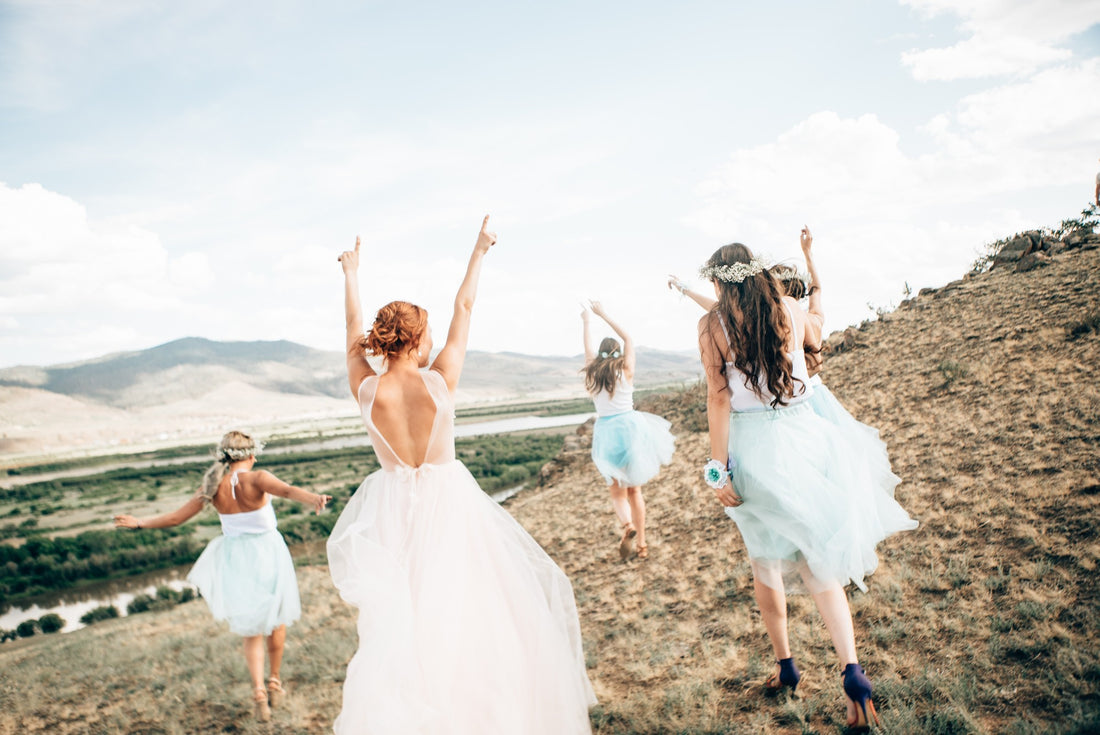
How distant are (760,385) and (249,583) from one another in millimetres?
4268

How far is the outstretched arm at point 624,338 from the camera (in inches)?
253

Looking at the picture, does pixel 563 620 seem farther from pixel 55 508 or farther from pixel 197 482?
pixel 197 482

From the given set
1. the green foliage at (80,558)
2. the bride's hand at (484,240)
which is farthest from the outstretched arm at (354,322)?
the green foliage at (80,558)

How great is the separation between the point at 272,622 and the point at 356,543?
2566 millimetres

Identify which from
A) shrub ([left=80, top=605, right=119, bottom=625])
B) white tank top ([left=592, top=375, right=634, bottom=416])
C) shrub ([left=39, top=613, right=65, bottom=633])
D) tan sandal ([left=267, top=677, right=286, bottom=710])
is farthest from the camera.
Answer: shrub ([left=80, top=605, right=119, bottom=625])

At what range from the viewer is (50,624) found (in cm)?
1739

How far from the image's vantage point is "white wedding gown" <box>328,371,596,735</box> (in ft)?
9.09

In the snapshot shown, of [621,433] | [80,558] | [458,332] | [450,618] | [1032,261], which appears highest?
[1032,261]

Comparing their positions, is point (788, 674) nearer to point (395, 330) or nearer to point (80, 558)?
point (395, 330)

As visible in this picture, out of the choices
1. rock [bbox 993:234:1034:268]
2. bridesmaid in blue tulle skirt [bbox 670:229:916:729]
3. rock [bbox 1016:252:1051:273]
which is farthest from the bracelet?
rock [bbox 993:234:1034:268]

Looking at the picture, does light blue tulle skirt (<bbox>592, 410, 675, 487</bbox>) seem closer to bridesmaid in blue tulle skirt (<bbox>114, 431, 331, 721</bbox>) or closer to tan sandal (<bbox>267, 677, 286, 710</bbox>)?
bridesmaid in blue tulle skirt (<bbox>114, 431, 331, 721</bbox>)

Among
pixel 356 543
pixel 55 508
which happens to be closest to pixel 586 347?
pixel 356 543

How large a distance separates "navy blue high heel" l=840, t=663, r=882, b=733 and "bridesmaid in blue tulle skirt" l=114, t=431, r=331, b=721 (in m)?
3.87

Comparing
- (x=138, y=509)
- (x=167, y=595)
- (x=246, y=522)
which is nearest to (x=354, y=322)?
(x=246, y=522)
